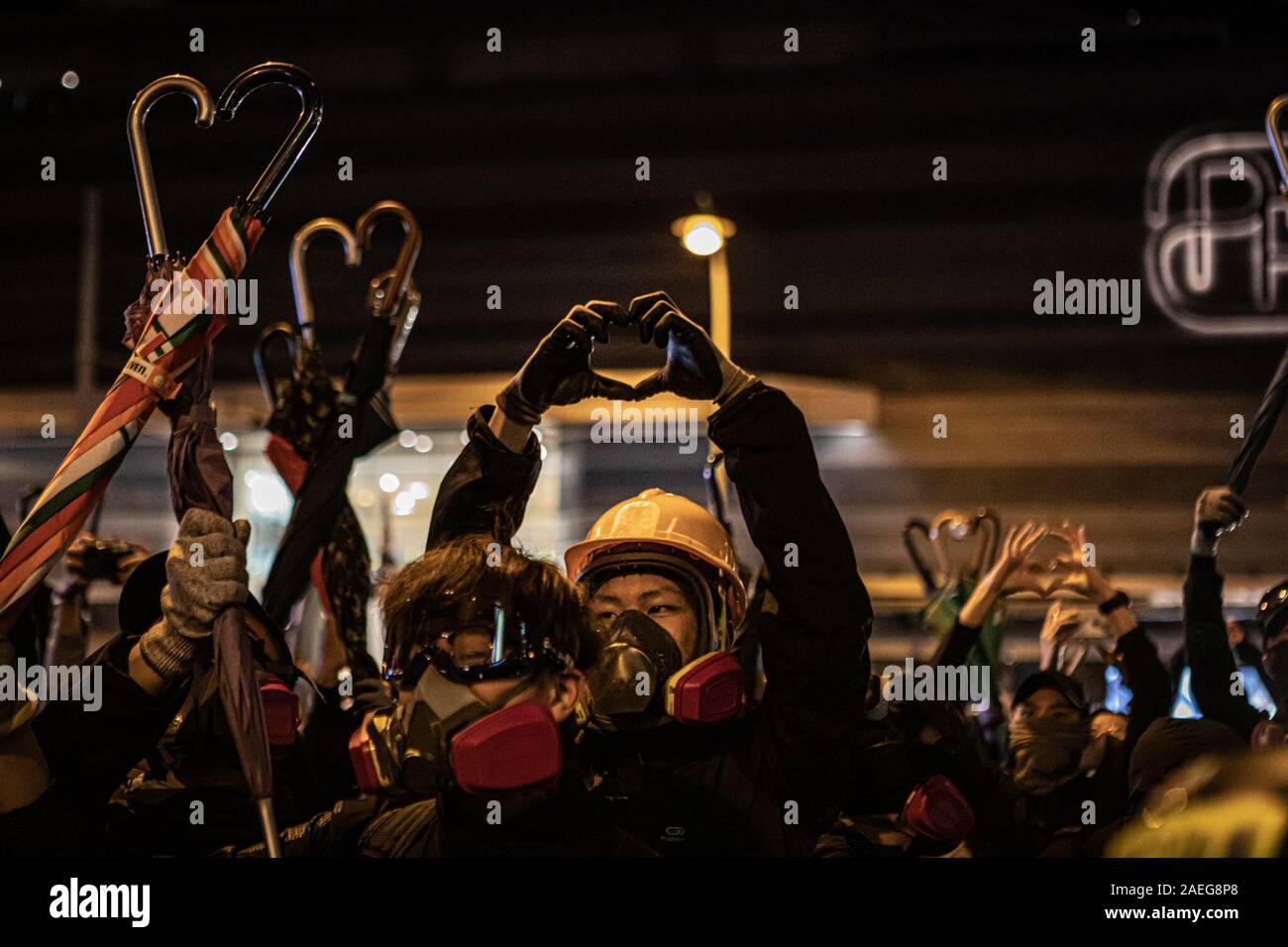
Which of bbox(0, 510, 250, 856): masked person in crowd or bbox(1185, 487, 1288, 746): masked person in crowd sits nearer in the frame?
bbox(0, 510, 250, 856): masked person in crowd

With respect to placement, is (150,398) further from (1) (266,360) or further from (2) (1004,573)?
(2) (1004,573)

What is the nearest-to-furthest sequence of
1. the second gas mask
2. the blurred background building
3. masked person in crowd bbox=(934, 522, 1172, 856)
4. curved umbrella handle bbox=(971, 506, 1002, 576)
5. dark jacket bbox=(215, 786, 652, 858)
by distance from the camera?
1. the second gas mask
2. dark jacket bbox=(215, 786, 652, 858)
3. masked person in crowd bbox=(934, 522, 1172, 856)
4. curved umbrella handle bbox=(971, 506, 1002, 576)
5. the blurred background building

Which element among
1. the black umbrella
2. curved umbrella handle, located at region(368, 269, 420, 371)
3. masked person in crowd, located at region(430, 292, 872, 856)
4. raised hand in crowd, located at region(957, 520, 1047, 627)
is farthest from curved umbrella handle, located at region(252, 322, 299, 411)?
raised hand in crowd, located at region(957, 520, 1047, 627)

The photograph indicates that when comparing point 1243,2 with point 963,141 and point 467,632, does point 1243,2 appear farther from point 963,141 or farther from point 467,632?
point 467,632

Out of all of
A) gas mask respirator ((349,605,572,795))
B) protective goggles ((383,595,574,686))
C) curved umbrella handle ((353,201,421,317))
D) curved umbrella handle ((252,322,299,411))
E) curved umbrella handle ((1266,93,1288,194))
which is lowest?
gas mask respirator ((349,605,572,795))

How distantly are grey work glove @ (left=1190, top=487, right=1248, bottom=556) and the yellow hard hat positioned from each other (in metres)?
0.87

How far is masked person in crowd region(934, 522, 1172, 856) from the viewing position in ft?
8.22

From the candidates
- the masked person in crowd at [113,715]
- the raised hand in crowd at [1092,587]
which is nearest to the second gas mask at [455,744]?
the masked person in crowd at [113,715]

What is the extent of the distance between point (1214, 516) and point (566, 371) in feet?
4.08

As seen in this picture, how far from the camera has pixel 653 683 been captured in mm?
1966

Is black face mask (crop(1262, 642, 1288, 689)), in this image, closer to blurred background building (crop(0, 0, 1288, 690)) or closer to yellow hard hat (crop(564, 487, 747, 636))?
yellow hard hat (crop(564, 487, 747, 636))

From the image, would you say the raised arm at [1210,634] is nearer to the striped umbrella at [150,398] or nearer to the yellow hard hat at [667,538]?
the yellow hard hat at [667,538]

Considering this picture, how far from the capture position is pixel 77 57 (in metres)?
4.70
